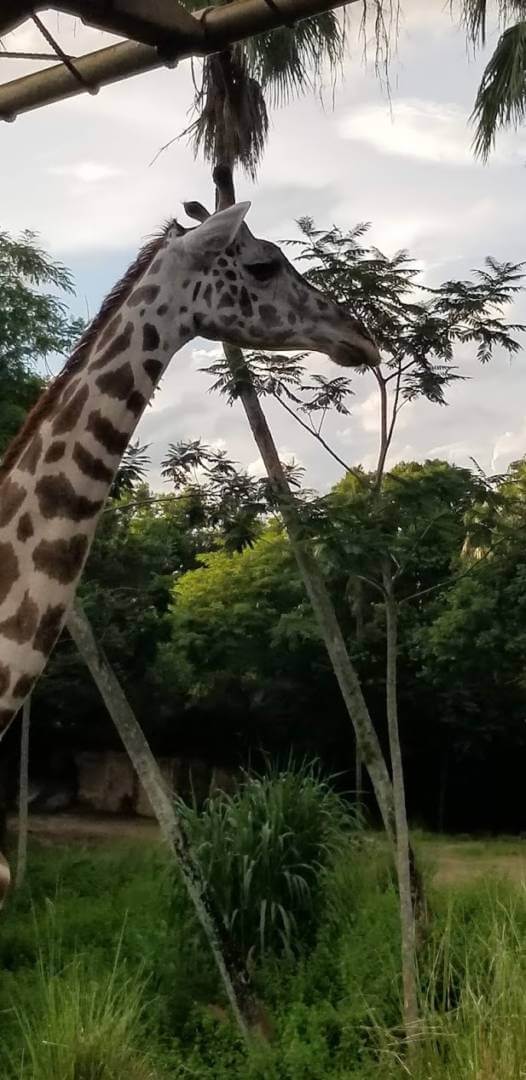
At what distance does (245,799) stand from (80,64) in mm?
4718

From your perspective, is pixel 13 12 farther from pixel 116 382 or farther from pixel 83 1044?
pixel 83 1044

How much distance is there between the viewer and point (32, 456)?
225cm

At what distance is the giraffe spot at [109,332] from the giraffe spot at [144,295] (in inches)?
1.6

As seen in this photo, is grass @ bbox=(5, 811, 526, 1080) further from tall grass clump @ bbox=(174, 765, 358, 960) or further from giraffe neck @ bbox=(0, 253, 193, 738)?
giraffe neck @ bbox=(0, 253, 193, 738)

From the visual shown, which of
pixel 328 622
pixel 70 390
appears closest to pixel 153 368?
pixel 70 390

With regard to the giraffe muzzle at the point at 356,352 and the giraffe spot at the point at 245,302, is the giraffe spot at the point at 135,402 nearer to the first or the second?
the giraffe spot at the point at 245,302

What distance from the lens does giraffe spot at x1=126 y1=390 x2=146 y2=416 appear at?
2.27 metres

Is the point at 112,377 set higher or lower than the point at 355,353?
lower

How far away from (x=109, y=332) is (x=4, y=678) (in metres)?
0.76

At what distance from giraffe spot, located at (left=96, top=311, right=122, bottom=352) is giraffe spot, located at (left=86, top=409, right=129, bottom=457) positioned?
17 centimetres

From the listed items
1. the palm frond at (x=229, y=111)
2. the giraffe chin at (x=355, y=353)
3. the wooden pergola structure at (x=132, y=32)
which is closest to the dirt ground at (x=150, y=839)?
the palm frond at (x=229, y=111)

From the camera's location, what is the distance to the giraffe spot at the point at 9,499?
222 cm

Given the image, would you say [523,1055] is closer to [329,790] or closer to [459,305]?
[329,790]

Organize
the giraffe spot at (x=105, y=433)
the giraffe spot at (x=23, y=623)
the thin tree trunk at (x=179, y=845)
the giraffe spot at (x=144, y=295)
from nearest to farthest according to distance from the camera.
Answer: the giraffe spot at (x=23, y=623) → the giraffe spot at (x=105, y=433) → the giraffe spot at (x=144, y=295) → the thin tree trunk at (x=179, y=845)
